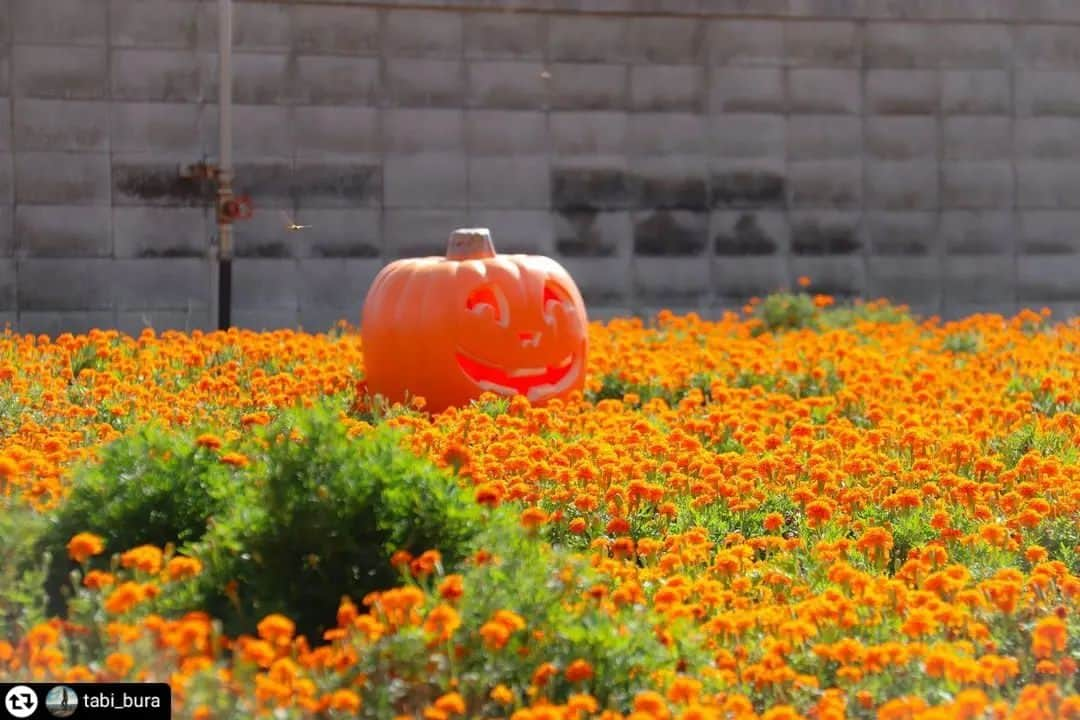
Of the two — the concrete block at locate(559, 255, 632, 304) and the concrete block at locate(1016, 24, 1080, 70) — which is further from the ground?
the concrete block at locate(1016, 24, 1080, 70)

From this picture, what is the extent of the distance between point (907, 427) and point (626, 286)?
5.51m

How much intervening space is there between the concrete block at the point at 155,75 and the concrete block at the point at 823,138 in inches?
161

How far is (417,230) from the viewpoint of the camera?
12.2 meters

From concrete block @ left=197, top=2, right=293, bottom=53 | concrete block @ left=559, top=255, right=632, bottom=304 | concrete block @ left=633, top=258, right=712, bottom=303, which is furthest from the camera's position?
concrete block @ left=633, top=258, right=712, bottom=303

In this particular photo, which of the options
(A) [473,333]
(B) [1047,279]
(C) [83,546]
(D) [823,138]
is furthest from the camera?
(B) [1047,279]

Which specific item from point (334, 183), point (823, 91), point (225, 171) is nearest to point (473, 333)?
point (225, 171)

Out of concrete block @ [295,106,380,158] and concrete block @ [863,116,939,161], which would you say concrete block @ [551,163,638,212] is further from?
concrete block @ [863,116,939,161]

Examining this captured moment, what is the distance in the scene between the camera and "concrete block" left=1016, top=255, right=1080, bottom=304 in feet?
44.1

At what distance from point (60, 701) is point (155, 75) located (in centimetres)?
859

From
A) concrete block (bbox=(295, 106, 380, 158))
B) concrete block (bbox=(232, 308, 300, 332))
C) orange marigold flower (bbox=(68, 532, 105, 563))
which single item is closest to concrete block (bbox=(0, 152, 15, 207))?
concrete block (bbox=(232, 308, 300, 332))

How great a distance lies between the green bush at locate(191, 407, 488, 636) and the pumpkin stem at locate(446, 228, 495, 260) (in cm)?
392

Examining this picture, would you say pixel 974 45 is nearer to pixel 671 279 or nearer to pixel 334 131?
pixel 671 279

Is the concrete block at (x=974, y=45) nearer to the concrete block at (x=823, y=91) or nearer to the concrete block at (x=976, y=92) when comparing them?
the concrete block at (x=976, y=92)

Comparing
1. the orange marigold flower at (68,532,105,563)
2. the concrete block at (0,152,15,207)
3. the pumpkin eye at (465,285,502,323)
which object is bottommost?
the orange marigold flower at (68,532,105,563)
